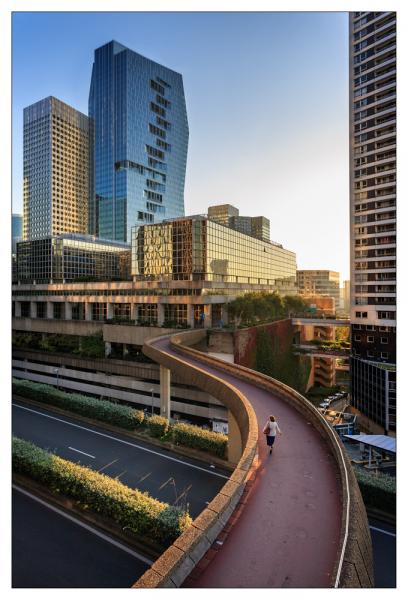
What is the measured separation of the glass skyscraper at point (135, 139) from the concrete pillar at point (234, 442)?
86171mm

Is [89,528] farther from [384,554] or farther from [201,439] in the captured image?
[384,554]

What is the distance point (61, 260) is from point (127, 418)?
144 feet

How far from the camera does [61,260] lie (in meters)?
61.4

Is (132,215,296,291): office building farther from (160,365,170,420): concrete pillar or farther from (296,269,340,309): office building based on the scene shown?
(296,269,340,309): office building

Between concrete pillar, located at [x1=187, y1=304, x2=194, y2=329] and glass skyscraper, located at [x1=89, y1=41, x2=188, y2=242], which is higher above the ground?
glass skyscraper, located at [x1=89, y1=41, x2=188, y2=242]

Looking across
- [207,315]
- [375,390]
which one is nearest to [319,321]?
[375,390]

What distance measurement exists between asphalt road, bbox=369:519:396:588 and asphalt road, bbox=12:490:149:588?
791 cm

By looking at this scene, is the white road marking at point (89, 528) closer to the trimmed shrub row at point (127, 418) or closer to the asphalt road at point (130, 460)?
the asphalt road at point (130, 460)

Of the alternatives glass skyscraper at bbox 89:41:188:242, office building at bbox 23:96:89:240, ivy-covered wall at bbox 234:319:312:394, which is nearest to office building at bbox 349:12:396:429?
ivy-covered wall at bbox 234:319:312:394

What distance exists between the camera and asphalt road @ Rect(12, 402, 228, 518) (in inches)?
693

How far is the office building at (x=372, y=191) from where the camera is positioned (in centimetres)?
3519

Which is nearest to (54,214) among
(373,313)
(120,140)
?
(120,140)

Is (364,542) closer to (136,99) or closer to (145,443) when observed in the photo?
(145,443)
